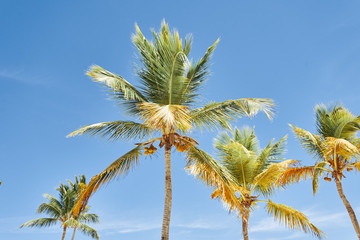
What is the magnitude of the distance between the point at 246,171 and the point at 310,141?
2.86m

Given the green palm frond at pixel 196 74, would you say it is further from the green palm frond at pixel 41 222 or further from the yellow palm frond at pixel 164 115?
the green palm frond at pixel 41 222

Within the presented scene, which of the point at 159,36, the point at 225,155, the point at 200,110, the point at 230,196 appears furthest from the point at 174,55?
the point at 225,155

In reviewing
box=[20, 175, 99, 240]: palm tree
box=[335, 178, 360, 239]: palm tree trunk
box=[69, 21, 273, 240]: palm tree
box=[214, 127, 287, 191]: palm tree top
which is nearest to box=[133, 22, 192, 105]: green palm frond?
box=[69, 21, 273, 240]: palm tree

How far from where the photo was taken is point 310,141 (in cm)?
1190

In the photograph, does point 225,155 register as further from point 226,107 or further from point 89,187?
point 89,187

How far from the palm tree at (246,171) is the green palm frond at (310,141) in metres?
0.94

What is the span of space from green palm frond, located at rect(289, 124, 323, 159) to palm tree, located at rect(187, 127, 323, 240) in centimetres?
94

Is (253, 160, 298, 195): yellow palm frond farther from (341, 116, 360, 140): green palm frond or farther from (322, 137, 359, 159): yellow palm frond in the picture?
(341, 116, 360, 140): green palm frond

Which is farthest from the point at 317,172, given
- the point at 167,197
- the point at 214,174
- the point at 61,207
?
the point at 61,207

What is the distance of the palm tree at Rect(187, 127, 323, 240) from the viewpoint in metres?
8.05

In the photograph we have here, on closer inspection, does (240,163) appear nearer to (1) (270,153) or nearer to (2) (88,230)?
(1) (270,153)

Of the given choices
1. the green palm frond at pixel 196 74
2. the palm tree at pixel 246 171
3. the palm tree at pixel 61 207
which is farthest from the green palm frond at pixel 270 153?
the palm tree at pixel 61 207

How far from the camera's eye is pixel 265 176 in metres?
11.5

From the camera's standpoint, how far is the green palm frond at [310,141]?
11.1 metres
